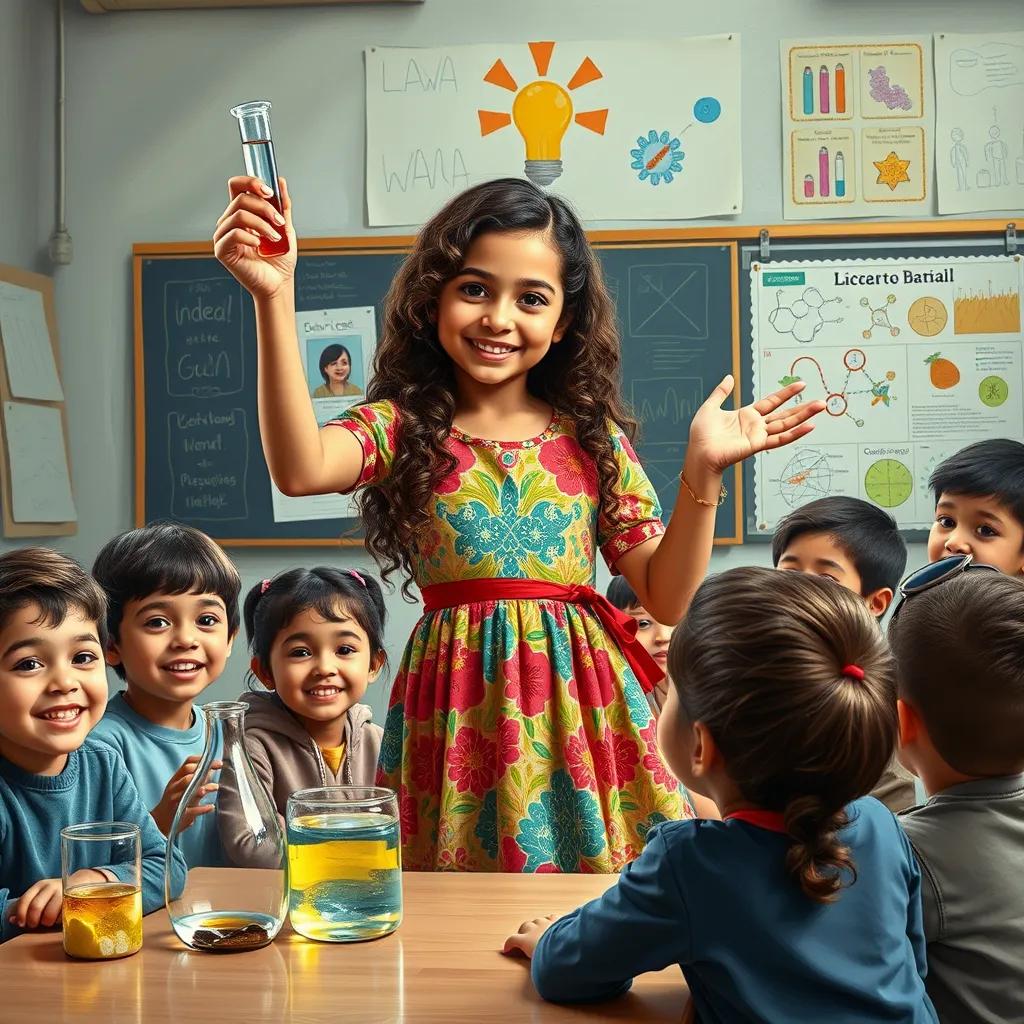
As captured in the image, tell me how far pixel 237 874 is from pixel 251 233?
662mm

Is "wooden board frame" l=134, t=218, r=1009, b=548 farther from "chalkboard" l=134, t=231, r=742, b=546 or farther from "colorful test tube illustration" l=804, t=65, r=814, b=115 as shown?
"colorful test tube illustration" l=804, t=65, r=814, b=115

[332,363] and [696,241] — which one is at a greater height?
[696,241]

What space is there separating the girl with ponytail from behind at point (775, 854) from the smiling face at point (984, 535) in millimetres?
1318

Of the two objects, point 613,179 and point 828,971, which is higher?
point 613,179

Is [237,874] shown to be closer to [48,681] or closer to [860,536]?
[48,681]

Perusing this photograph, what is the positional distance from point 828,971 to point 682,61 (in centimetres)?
320

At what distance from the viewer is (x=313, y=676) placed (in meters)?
2.03

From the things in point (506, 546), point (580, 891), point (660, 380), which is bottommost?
point (580, 891)

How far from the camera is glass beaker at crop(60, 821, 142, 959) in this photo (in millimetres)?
970

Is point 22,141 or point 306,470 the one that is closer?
point 306,470

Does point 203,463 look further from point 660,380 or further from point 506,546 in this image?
point 506,546

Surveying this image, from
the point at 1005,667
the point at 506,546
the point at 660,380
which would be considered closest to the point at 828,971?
the point at 1005,667

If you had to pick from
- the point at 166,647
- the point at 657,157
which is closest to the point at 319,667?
the point at 166,647

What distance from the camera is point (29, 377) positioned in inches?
140
